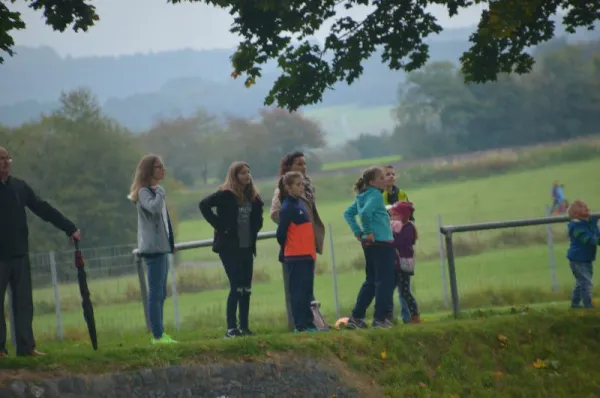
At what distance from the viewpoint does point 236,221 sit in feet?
44.5

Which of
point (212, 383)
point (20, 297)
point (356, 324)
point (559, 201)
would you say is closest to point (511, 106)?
point (559, 201)

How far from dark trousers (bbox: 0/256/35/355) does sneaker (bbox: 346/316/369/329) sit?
12.6ft


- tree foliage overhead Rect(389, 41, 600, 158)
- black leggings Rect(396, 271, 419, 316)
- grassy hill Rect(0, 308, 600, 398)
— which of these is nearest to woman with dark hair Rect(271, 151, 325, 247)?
black leggings Rect(396, 271, 419, 316)

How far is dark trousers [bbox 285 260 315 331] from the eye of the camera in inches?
535

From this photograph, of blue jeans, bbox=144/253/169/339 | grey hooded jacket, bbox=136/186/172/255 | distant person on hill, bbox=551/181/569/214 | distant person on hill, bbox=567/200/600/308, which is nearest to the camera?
grey hooded jacket, bbox=136/186/172/255

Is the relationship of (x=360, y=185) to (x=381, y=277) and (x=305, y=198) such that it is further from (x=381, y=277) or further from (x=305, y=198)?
(x=381, y=277)

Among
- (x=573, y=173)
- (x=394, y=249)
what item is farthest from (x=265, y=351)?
(x=573, y=173)

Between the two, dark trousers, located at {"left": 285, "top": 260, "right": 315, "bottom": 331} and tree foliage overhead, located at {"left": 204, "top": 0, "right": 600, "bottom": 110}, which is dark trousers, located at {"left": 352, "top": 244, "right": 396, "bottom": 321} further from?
tree foliage overhead, located at {"left": 204, "top": 0, "right": 600, "bottom": 110}

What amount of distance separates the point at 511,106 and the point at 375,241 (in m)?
50.0

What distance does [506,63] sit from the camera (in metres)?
18.0

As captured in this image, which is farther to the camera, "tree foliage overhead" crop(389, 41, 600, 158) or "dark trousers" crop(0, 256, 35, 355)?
"tree foliage overhead" crop(389, 41, 600, 158)

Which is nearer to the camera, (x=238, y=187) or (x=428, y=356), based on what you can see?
(x=428, y=356)

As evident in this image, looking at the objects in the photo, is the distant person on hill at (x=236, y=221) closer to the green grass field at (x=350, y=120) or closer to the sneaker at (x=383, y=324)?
the sneaker at (x=383, y=324)

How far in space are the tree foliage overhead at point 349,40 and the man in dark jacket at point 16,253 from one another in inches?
214
